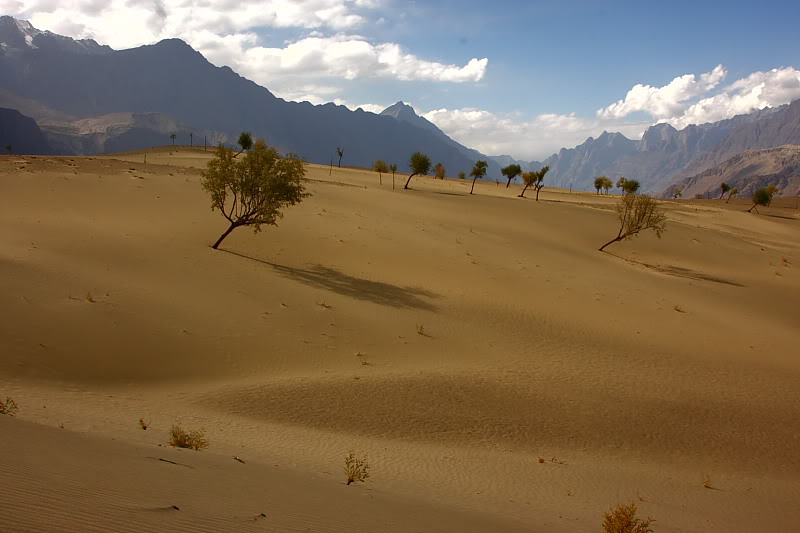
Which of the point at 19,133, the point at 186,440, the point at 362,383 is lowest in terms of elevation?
the point at 362,383

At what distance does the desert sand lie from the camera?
556cm

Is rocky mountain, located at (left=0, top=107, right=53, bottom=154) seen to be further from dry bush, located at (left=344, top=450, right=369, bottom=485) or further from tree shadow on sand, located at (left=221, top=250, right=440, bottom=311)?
dry bush, located at (left=344, top=450, right=369, bottom=485)

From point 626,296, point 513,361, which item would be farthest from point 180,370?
point 626,296

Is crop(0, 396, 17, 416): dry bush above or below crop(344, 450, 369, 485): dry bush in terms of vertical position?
above

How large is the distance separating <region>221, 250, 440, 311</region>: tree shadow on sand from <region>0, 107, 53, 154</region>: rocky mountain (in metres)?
168

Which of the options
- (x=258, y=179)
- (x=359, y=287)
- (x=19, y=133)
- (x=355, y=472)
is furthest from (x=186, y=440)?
(x=19, y=133)

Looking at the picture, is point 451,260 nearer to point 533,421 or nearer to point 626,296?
point 626,296

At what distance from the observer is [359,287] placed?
18.9 meters

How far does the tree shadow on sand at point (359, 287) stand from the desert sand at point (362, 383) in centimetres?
15

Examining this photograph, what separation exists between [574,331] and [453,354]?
5.60m

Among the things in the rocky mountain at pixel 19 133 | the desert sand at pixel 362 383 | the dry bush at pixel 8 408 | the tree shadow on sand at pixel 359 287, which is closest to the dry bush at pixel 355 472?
the desert sand at pixel 362 383

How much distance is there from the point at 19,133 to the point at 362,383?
619 ft

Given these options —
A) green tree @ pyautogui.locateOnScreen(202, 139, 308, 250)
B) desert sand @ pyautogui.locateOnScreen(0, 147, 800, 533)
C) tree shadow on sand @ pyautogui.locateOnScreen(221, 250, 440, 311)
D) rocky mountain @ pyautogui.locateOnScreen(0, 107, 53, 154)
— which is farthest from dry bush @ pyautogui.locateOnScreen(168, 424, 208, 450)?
rocky mountain @ pyautogui.locateOnScreen(0, 107, 53, 154)

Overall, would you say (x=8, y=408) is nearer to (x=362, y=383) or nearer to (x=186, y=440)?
(x=186, y=440)
